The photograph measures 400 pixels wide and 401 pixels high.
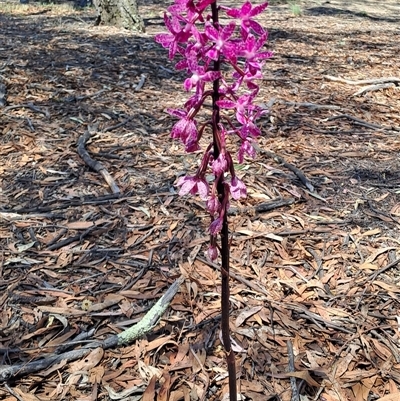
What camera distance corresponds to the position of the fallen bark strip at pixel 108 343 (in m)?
2.10

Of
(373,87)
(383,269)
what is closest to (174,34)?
(383,269)

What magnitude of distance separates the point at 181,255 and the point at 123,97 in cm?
297

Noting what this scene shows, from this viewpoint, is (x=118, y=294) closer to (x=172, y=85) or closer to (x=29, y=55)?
(x=172, y=85)

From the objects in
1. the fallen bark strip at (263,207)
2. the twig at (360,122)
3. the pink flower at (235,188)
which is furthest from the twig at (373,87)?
the pink flower at (235,188)

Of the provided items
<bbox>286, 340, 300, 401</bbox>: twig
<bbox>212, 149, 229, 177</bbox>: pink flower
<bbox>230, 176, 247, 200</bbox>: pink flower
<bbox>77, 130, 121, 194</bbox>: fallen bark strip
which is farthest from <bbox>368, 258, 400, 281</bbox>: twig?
<bbox>77, 130, 121, 194</bbox>: fallen bark strip

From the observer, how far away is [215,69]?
1.30m

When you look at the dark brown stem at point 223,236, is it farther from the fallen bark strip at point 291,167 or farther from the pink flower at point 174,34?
the fallen bark strip at point 291,167

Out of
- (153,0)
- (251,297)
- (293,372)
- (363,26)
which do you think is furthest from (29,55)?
(153,0)

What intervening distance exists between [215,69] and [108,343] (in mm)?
1457

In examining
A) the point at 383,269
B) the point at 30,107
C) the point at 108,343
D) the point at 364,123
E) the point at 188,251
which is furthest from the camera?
the point at 30,107

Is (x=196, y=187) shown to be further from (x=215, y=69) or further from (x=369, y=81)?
(x=369, y=81)

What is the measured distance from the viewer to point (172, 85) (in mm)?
5859

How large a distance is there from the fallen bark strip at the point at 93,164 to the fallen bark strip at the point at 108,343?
1173 mm

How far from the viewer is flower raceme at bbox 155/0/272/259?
1.25 meters
